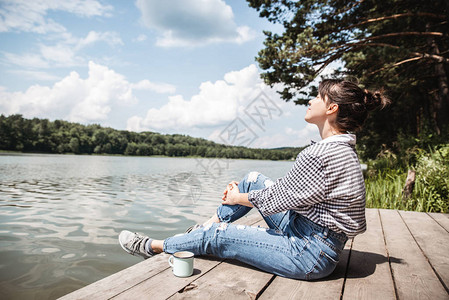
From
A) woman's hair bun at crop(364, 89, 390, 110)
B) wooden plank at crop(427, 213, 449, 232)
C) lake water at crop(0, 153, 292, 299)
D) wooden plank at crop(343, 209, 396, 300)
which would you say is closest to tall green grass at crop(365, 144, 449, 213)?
wooden plank at crop(427, 213, 449, 232)

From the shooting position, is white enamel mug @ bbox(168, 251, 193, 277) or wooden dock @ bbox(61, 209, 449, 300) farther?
white enamel mug @ bbox(168, 251, 193, 277)

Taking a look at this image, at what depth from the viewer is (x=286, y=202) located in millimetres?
1489

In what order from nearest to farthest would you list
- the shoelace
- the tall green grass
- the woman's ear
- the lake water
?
the woman's ear, the shoelace, the lake water, the tall green grass

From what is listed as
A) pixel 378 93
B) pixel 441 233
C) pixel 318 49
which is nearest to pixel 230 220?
pixel 378 93

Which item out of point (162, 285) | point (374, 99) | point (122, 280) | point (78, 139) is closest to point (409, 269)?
point (374, 99)

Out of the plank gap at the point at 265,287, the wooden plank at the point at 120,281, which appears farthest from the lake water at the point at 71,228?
the plank gap at the point at 265,287

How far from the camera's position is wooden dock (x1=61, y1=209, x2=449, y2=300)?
1409 millimetres

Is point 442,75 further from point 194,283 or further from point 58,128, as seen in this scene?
point 58,128

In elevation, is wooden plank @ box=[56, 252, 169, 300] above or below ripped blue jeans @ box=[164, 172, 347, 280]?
below

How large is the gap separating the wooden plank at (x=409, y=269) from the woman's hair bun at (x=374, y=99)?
97 cm

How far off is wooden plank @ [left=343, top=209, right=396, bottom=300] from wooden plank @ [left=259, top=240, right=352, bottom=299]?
0.05 metres

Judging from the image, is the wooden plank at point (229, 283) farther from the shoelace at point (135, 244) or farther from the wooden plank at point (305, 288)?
the shoelace at point (135, 244)

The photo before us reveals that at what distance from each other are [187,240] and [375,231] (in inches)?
77.3

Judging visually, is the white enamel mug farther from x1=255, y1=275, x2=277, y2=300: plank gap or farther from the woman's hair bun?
the woman's hair bun
